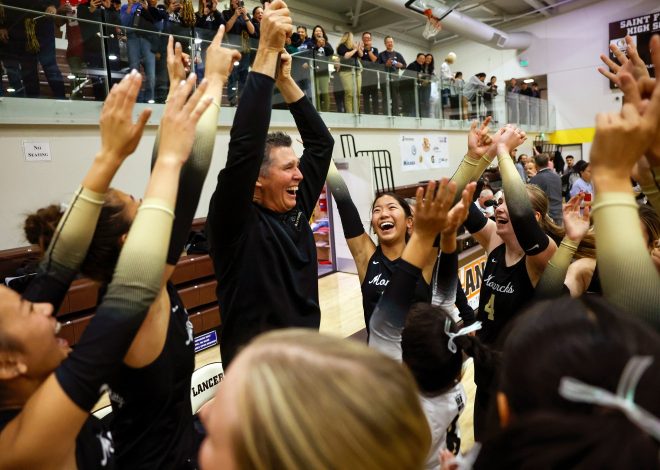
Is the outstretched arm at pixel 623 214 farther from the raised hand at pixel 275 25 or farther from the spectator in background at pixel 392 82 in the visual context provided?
the spectator in background at pixel 392 82

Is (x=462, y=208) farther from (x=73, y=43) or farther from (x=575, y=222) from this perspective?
(x=73, y=43)

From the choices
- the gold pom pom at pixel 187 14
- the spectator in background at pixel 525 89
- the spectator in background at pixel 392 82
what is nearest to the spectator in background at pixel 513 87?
the spectator in background at pixel 525 89

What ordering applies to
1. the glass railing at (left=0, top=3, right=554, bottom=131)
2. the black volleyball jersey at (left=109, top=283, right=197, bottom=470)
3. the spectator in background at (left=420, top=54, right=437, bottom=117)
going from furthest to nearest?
the spectator in background at (left=420, top=54, right=437, bottom=117) → the glass railing at (left=0, top=3, right=554, bottom=131) → the black volleyball jersey at (left=109, top=283, right=197, bottom=470)

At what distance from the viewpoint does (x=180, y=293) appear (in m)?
4.61

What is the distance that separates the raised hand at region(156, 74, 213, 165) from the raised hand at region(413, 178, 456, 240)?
571 mm

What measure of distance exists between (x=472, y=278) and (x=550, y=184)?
2547 mm

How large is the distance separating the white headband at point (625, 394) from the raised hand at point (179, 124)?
0.80 m

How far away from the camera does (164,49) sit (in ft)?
17.9

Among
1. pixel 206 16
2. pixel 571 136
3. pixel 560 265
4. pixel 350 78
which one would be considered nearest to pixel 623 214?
pixel 560 265

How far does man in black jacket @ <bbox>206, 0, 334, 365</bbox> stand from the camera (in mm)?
1350

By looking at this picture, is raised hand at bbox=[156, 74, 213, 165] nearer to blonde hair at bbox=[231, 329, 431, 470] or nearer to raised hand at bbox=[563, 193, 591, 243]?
blonde hair at bbox=[231, 329, 431, 470]

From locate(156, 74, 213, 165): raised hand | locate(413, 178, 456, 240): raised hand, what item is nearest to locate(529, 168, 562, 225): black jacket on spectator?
locate(413, 178, 456, 240): raised hand

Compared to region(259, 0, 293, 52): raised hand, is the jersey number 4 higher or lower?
lower

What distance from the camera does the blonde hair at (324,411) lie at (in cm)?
57
